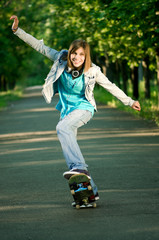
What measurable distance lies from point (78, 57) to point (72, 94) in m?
0.41

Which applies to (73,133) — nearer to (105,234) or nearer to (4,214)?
(4,214)

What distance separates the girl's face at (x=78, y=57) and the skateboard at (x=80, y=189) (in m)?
1.21

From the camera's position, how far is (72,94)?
22.3 feet

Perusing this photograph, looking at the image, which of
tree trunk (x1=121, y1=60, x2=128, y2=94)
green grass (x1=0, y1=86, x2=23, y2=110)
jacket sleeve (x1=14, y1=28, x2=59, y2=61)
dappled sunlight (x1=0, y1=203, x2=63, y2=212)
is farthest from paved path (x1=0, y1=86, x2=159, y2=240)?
green grass (x1=0, y1=86, x2=23, y2=110)

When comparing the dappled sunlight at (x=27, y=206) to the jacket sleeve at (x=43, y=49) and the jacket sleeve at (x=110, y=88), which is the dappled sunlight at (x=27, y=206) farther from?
the jacket sleeve at (x=43, y=49)

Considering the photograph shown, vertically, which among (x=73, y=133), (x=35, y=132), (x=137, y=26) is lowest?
(x=35, y=132)

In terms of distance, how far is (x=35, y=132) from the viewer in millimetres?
17672

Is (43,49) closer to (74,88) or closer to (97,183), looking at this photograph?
(74,88)

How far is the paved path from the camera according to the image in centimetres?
547

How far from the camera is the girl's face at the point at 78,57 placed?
669 cm

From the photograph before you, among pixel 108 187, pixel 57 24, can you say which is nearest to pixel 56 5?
pixel 57 24

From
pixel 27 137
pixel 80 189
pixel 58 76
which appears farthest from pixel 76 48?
pixel 27 137

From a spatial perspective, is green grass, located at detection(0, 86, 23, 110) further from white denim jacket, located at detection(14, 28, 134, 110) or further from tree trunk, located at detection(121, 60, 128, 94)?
white denim jacket, located at detection(14, 28, 134, 110)

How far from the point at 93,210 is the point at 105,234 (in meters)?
1.15
